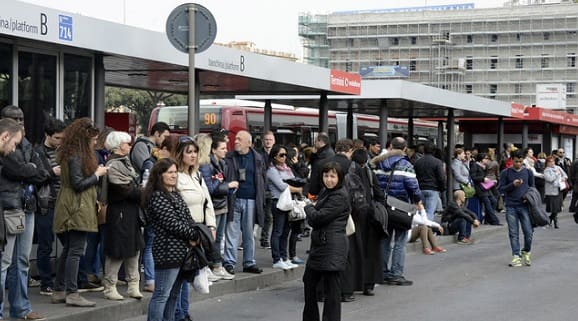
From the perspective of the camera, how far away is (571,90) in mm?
109500

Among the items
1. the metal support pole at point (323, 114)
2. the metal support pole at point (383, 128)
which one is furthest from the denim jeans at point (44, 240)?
the metal support pole at point (383, 128)

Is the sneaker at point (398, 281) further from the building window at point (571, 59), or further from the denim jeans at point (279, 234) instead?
the building window at point (571, 59)

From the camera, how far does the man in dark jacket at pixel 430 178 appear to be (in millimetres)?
15844

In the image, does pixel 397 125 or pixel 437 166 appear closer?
pixel 437 166

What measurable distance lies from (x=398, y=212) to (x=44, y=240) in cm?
443

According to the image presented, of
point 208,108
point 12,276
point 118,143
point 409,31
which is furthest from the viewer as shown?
point 409,31

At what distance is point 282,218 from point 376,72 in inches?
3784

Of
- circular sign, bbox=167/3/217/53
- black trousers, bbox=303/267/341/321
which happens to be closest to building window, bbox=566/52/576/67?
circular sign, bbox=167/3/217/53

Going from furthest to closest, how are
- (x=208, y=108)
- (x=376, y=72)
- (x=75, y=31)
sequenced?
1. (x=376, y=72)
2. (x=208, y=108)
3. (x=75, y=31)

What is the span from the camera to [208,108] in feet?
108

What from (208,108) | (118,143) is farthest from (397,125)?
(118,143)

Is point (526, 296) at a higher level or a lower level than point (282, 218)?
lower

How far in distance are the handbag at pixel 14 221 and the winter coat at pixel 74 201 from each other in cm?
87

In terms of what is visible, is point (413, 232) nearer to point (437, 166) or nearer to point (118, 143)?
point (437, 166)
